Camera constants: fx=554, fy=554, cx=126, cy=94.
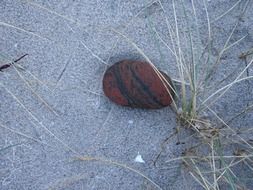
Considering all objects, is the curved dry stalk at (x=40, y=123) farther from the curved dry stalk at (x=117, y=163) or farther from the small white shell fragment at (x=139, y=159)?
the small white shell fragment at (x=139, y=159)

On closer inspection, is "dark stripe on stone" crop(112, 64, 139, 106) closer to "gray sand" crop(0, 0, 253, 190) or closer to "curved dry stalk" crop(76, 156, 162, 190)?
"gray sand" crop(0, 0, 253, 190)

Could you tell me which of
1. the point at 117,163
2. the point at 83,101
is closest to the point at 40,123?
the point at 83,101

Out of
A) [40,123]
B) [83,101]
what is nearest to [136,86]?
[83,101]

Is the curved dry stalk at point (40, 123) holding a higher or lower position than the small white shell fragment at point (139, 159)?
higher

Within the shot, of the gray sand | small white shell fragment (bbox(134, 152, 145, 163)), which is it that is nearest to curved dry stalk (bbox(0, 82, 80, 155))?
the gray sand

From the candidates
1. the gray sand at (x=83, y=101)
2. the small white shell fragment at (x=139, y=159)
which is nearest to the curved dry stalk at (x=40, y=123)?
the gray sand at (x=83, y=101)

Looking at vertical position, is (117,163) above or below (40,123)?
below

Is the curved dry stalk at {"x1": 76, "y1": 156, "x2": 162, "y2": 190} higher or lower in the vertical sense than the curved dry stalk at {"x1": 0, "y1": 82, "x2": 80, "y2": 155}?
lower

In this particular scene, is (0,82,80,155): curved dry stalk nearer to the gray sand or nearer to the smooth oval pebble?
the gray sand

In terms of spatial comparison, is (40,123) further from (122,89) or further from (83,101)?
(122,89)
